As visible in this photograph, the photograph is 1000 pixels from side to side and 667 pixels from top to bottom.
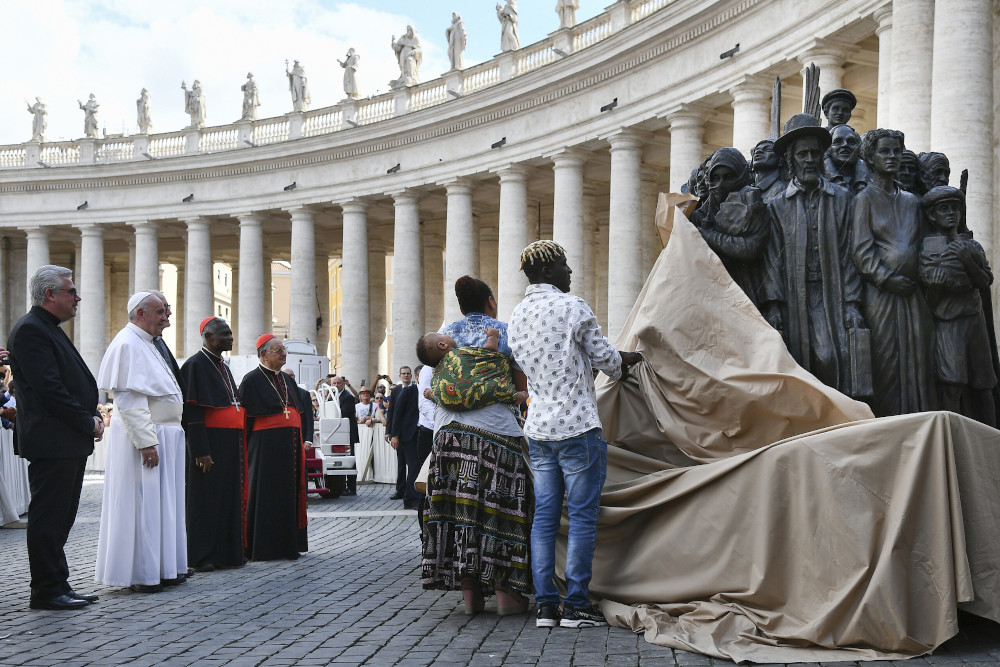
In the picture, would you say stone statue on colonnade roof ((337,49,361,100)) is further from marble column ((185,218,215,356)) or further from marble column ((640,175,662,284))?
marble column ((640,175,662,284))

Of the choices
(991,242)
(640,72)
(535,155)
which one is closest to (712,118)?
(640,72)

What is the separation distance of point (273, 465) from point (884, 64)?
14.2 metres

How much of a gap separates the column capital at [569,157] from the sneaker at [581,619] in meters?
24.6

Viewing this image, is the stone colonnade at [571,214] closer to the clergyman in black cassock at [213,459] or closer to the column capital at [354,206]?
the column capital at [354,206]

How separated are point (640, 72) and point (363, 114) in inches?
557

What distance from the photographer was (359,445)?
21.4 meters

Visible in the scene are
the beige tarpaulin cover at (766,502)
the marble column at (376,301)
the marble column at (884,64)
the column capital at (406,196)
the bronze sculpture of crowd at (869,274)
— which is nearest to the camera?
the beige tarpaulin cover at (766,502)

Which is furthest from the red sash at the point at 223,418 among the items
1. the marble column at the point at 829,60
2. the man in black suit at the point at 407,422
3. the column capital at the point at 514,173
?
the column capital at the point at 514,173

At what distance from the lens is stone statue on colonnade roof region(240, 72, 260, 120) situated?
41922 mm

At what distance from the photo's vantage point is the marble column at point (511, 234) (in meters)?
30.4

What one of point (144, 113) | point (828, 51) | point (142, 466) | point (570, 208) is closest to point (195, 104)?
point (144, 113)

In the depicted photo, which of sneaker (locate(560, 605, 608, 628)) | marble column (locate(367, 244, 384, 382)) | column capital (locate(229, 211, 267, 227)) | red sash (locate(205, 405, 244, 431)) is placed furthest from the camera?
marble column (locate(367, 244, 384, 382))

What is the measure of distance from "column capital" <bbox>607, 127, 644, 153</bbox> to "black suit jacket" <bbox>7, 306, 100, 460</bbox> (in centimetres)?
2201

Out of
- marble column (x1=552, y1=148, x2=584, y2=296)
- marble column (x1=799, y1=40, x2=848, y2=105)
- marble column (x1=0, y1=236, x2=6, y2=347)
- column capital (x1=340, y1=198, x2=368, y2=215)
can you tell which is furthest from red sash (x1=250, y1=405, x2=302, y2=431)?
marble column (x1=0, y1=236, x2=6, y2=347)
